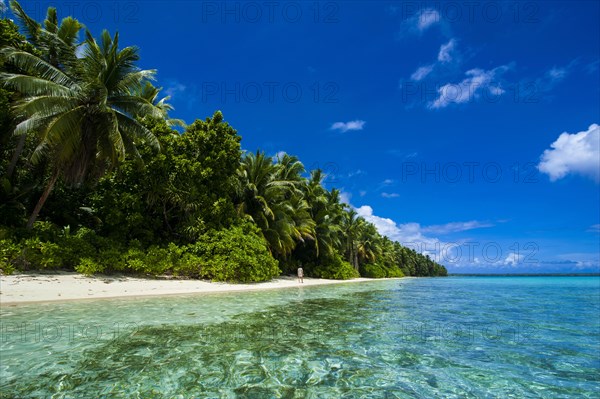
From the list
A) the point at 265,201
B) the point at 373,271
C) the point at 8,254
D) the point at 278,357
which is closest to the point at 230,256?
the point at 265,201

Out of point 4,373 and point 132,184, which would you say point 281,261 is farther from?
point 4,373

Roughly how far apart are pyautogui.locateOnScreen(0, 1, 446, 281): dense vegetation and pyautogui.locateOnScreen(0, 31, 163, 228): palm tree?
5 cm

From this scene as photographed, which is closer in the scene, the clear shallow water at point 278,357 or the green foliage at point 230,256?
the clear shallow water at point 278,357

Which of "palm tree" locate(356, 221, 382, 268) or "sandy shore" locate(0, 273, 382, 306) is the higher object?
"palm tree" locate(356, 221, 382, 268)

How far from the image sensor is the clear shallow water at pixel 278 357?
3.89 m

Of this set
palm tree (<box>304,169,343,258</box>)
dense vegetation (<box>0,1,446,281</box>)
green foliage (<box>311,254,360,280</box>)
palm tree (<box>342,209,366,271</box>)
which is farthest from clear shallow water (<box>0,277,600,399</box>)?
palm tree (<box>342,209,366,271</box>)

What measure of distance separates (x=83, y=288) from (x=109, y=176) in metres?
7.72

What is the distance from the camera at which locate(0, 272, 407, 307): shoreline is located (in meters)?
10.2

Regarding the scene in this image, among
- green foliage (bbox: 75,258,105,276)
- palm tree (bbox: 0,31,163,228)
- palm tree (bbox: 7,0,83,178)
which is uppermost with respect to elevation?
palm tree (bbox: 7,0,83,178)

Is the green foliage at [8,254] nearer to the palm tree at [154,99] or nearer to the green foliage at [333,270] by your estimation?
the palm tree at [154,99]

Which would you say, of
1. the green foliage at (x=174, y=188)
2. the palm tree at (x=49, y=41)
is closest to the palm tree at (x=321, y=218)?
the green foliage at (x=174, y=188)

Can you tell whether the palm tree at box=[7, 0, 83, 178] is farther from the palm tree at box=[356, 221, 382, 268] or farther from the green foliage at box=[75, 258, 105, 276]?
the palm tree at box=[356, 221, 382, 268]

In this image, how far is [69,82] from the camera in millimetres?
15000

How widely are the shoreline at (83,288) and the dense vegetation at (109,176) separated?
0.64 metres
